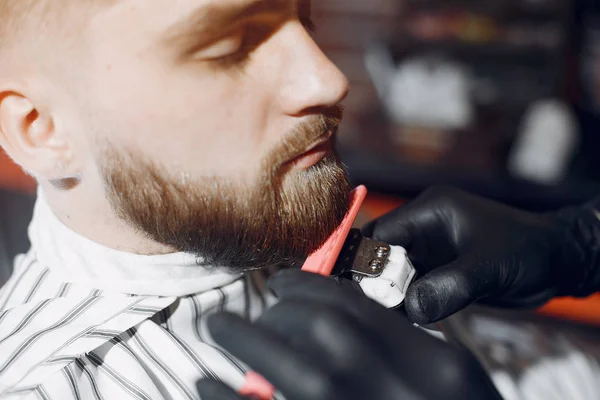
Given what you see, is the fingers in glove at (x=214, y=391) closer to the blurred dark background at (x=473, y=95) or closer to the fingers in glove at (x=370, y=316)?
the fingers in glove at (x=370, y=316)

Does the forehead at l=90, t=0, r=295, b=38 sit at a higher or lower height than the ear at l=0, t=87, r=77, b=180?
higher

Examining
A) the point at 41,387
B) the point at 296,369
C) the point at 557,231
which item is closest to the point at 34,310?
the point at 41,387

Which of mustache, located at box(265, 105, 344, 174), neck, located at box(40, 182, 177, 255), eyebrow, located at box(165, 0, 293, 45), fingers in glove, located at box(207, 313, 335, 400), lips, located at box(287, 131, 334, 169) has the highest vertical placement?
eyebrow, located at box(165, 0, 293, 45)

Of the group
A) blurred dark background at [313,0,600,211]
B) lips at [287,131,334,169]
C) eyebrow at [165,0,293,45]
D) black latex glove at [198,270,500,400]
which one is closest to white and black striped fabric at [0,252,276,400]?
black latex glove at [198,270,500,400]

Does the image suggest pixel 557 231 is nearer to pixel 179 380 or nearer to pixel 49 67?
pixel 179 380

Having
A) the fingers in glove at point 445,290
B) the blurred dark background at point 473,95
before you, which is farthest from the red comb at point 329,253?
the blurred dark background at point 473,95

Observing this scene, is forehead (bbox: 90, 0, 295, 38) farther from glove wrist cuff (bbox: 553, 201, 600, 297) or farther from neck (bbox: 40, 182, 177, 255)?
glove wrist cuff (bbox: 553, 201, 600, 297)

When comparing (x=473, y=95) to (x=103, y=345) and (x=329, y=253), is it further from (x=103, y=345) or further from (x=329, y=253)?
(x=103, y=345)

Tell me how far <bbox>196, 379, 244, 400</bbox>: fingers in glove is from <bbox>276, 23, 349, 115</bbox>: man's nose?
314 millimetres

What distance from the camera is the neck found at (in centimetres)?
74

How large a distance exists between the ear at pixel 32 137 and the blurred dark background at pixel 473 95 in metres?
1.73

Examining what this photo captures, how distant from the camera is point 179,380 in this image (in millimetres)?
720

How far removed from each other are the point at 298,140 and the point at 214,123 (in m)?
0.10

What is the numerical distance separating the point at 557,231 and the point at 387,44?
1678 mm
